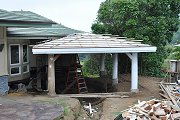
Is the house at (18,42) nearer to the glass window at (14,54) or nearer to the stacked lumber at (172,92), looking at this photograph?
the glass window at (14,54)

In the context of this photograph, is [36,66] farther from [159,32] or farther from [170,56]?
[170,56]

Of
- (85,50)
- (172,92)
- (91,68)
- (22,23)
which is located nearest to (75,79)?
(85,50)

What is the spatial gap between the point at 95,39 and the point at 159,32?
687 cm

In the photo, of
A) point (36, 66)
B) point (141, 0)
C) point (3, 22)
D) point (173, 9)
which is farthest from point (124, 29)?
point (3, 22)

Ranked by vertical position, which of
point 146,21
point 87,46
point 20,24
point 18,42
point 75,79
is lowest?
point 75,79

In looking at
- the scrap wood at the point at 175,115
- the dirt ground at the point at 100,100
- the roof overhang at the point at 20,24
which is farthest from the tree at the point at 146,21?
the scrap wood at the point at 175,115

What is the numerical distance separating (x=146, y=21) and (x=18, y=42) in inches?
376

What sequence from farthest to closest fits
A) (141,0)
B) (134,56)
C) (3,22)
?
(141,0) < (134,56) < (3,22)

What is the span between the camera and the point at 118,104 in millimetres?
13023

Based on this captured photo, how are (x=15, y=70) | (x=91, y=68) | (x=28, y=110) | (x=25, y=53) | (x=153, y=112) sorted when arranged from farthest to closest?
(x=91, y=68)
(x=25, y=53)
(x=15, y=70)
(x=28, y=110)
(x=153, y=112)

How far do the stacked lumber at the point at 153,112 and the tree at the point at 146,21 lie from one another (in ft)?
36.1

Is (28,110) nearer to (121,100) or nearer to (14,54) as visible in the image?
(121,100)

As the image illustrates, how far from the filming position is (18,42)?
52.8ft

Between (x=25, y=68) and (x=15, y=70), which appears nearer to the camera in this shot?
(x=15, y=70)
